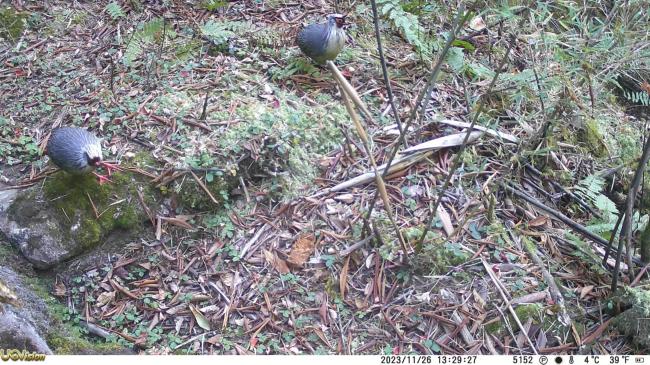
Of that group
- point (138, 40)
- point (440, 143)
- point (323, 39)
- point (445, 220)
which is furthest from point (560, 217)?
point (138, 40)

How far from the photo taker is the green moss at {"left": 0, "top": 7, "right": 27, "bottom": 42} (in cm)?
444

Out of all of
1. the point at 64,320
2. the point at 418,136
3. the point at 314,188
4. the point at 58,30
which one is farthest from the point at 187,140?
the point at 58,30

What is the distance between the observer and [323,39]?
4.05m

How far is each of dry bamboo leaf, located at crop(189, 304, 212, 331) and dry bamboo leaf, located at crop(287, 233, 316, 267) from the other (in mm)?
571

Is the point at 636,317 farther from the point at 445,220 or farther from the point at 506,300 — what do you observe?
the point at 445,220

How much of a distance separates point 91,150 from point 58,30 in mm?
1867

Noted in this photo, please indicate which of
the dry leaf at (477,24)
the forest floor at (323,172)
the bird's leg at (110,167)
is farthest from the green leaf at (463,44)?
the bird's leg at (110,167)

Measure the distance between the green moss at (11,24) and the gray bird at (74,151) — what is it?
1.78 metres

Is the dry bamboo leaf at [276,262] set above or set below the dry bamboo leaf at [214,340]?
above

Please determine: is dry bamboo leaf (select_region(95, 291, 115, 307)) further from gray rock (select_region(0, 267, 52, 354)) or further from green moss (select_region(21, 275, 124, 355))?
gray rock (select_region(0, 267, 52, 354))

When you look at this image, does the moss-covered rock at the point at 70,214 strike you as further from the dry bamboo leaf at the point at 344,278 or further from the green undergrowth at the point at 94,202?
the dry bamboo leaf at the point at 344,278

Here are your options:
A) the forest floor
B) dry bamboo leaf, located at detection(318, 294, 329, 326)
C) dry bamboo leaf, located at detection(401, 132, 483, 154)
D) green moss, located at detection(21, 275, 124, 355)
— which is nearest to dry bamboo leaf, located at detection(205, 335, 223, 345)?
the forest floor

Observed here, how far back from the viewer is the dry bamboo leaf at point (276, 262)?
10.5 ft

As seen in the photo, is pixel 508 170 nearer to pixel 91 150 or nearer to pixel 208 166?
pixel 208 166
